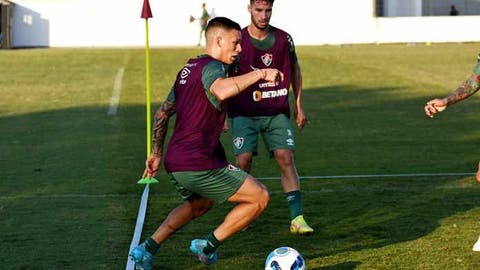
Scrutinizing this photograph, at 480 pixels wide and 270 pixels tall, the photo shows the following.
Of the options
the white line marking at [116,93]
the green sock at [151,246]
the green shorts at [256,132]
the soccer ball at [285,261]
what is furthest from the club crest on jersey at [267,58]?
the white line marking at [116,93]

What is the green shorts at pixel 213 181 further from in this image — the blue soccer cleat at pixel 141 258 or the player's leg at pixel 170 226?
the blue soccer cleat at pixel 141 258

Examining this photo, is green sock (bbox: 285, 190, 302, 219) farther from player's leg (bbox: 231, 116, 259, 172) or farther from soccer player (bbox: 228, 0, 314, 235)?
player's leg (bbox: 231, 116, 259, 172)

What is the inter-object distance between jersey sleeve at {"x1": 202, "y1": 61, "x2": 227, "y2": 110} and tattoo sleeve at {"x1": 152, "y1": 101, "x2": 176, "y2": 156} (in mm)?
438

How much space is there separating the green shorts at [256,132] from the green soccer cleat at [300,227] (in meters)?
0.72

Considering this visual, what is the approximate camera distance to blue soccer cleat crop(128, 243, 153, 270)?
27.7 feet

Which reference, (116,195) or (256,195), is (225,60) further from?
(116,195)

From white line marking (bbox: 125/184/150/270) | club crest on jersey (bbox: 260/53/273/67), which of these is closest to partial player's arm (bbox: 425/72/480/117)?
club crest on jersey (bbox: 260/53/273/67)

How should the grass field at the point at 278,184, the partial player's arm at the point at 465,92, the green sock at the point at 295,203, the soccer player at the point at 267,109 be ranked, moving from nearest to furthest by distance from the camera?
the partial player's arm at the point at 465,92 < the grass field at the point at 278,184 < the green sock at the point at 295,203 < the soccer player at the point at 267,109

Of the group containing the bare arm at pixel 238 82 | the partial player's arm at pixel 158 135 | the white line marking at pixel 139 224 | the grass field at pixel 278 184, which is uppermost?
the bare arm at pixel 238 82

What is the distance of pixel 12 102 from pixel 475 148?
39.8ft

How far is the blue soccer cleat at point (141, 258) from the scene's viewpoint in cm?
845

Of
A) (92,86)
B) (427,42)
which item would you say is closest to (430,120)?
(92,86)

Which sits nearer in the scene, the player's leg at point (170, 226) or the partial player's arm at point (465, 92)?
the player's leg at point (170, 226)

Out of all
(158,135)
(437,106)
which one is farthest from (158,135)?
(437,106)
